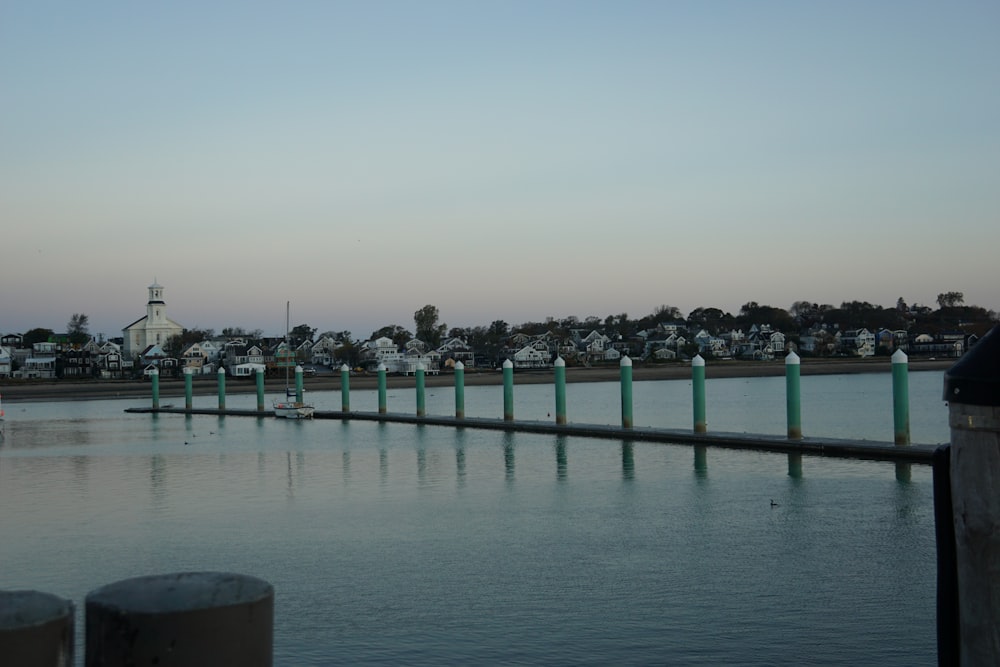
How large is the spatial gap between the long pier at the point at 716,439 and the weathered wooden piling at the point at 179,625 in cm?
1330

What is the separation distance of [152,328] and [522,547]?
139 meters

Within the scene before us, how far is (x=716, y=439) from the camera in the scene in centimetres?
A: 2331

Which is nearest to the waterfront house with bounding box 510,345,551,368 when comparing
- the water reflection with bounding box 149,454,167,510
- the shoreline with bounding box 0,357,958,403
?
the shoreline with bounding box 0,357,958,403

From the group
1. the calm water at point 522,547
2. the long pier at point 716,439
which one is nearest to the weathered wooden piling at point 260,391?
the long pier at point 716,439

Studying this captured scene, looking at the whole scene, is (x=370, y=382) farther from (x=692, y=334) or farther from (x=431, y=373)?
(x=692, y=334)

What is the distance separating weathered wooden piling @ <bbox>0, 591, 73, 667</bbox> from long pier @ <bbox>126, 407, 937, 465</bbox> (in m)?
13.6

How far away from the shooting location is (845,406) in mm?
48344

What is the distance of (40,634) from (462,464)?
18892 mm

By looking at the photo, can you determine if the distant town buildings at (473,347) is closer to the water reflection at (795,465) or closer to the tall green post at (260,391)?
the tall green post at (260,391)

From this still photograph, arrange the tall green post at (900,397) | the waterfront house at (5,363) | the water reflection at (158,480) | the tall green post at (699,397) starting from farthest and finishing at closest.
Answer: the waterfront house at (5,363)
the tall green post at (699,397)
the tall green post at (900,397)
the water reflection at (158,480)

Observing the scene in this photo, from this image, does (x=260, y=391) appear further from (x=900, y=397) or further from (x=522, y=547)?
(x=522, y=547)

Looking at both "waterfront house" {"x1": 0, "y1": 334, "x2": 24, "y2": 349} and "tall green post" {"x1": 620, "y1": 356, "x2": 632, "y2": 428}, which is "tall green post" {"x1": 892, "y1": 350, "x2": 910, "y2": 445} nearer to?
"tall green post" {"x1": 620, "y1": 356, "x2": 632, "y2": 428}

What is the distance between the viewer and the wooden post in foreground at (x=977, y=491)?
3.34 m

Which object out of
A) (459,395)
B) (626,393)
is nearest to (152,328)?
(459,395)
